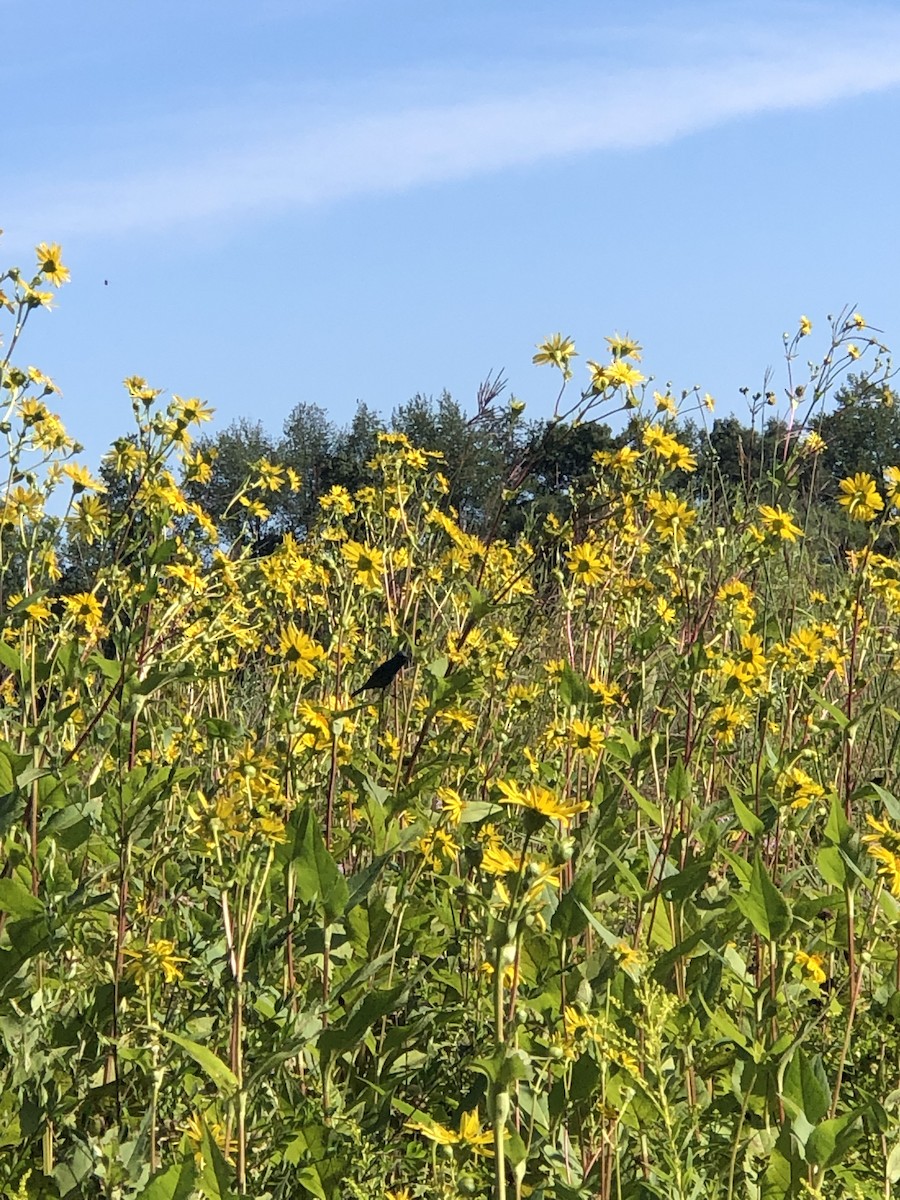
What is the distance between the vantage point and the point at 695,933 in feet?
6.37

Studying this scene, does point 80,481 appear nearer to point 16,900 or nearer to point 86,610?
point 86,610

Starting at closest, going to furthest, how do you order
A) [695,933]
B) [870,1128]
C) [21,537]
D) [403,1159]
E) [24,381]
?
[870,1128] < [403,1159] < [695,933] < [21,537] < [24,381]

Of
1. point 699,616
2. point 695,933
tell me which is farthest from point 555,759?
point 695,933

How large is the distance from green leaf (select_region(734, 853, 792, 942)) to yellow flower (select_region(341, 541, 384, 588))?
50.0 inches

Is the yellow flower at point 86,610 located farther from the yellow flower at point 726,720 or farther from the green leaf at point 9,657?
the yellow flower at point 726,720

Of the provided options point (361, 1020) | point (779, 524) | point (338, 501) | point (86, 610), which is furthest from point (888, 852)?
point (338, 501)

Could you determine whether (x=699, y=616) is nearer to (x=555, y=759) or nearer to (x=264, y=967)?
(x=555, y=759)

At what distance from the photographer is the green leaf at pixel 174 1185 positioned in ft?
4.32

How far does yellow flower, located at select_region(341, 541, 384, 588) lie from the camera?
110 inches

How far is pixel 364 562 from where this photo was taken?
2826 millimetres

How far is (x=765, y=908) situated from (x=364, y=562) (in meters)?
1.35

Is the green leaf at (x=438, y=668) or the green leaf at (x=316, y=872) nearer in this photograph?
the green leaf at (x=316, y=872)

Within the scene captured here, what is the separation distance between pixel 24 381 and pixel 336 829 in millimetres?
1085

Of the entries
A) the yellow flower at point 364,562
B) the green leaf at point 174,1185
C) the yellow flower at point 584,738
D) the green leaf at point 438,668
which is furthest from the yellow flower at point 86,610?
the green leaf at point 174,1185
